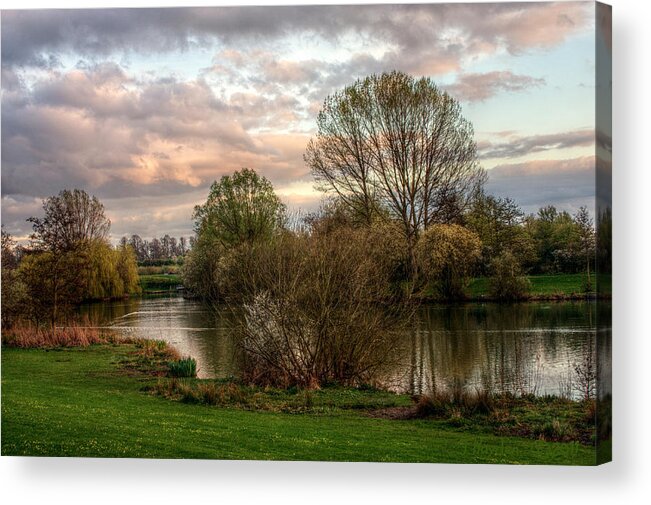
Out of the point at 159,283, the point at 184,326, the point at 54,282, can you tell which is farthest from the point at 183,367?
the point at 54,282

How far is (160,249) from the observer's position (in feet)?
36.8

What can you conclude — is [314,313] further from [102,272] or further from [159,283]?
[102,272]

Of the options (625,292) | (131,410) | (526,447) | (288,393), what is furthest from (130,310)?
(625,292)

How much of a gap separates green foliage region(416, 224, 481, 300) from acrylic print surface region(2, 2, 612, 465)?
0.04m

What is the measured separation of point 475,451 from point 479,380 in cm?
162

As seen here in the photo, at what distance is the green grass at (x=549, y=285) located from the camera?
376 inches

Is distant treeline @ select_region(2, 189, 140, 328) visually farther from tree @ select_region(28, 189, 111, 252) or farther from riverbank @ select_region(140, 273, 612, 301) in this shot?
riverbank @ select_region(140, 273, 612, 301)

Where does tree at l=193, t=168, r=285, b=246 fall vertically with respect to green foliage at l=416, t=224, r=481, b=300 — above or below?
above

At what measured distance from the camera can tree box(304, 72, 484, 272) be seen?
1052 cm

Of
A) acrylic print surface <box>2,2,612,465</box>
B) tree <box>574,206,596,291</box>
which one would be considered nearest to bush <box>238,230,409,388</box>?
acrylic print surface <box>2,2,612,465</box>

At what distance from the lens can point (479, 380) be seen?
10.3m

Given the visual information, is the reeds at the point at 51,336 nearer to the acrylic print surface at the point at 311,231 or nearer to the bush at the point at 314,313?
the acrylic print surface at the point at 311,231

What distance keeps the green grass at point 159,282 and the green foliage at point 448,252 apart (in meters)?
3.99

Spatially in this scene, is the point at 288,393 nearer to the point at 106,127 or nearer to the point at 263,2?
the point at 106,127
